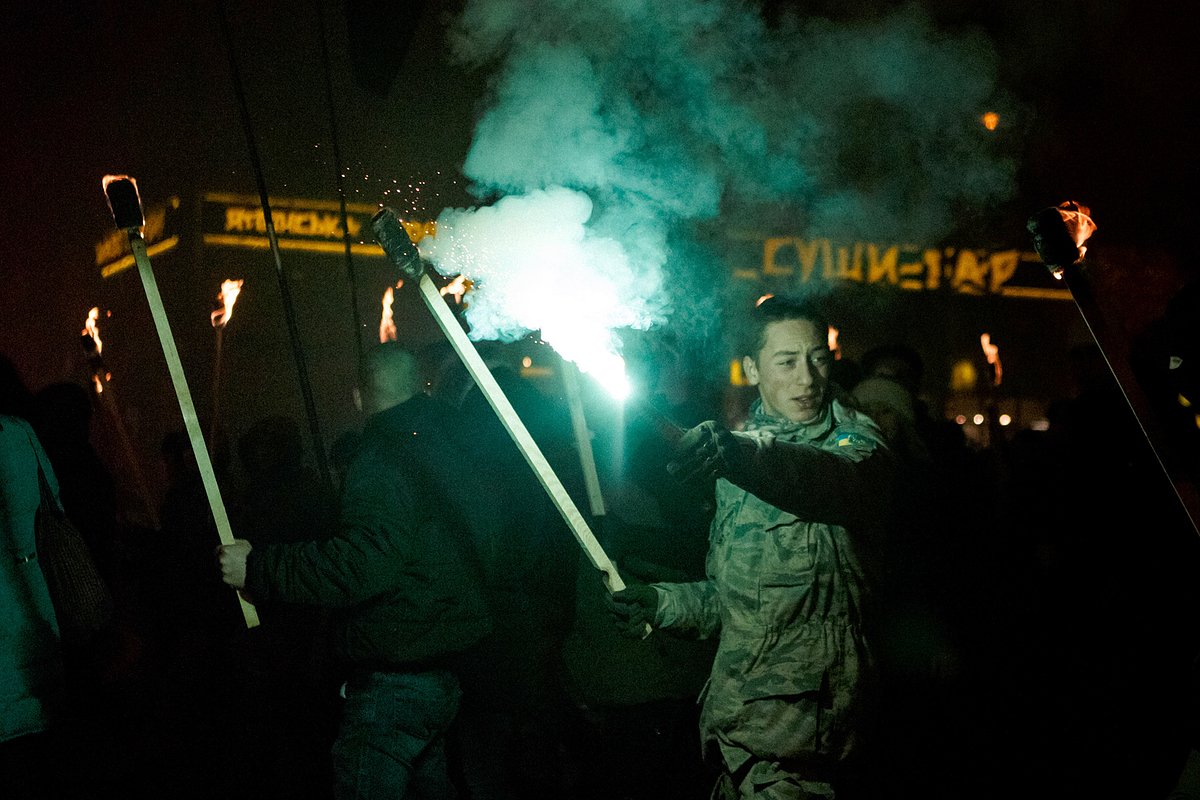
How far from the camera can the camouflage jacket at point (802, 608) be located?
2.71 meters

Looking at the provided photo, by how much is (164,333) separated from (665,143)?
101 inches

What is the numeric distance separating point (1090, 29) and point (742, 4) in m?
2.15

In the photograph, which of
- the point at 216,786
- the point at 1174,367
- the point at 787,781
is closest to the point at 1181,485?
the point at 1174,367

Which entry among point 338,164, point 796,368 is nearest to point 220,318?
point 338,164

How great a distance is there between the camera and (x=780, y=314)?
3.04 m

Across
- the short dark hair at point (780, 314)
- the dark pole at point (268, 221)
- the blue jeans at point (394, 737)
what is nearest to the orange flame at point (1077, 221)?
the short dark hair at point (780, 314)

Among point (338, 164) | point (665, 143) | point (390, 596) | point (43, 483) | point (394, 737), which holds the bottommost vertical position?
point (394, 737)

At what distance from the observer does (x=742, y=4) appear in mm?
4211

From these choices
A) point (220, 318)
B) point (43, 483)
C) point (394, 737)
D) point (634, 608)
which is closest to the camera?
point (634, 608)

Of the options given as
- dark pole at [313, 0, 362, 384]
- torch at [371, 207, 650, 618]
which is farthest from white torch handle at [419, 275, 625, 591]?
dark pole at [313, 0, 362, 384]

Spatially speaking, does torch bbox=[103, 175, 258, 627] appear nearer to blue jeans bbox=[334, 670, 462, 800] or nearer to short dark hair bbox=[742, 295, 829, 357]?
blue jeans bbox=[334, 670, 462, 800]

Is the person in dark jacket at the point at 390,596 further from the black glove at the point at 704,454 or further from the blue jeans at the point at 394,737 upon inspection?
the black glove at the point at 704,454

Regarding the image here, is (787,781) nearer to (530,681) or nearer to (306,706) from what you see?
(530,681)

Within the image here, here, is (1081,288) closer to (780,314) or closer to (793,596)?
(780,314)
